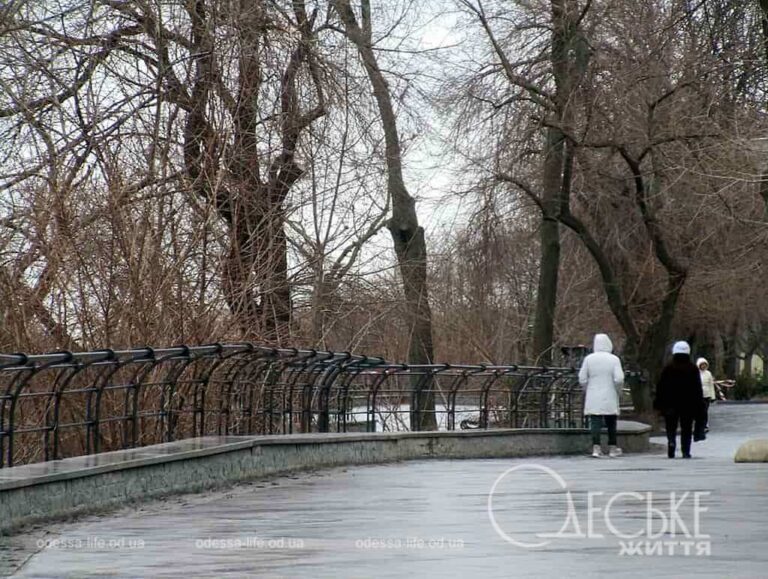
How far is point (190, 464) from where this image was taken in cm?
1550

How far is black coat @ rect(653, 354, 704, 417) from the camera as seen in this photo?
82.7 feet

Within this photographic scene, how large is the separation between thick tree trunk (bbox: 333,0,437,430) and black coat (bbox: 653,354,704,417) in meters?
3.68

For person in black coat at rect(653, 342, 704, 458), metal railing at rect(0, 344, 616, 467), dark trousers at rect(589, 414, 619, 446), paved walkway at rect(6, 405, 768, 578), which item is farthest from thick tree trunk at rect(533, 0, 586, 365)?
paved walkway at rect(6, 405, 768, 578)

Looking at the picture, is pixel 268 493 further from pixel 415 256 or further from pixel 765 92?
pixel 415 256

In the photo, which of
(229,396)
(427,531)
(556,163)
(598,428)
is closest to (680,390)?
(598,428)

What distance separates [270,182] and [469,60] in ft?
38.2

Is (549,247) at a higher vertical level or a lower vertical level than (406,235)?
lower

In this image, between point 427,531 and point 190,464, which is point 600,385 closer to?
point 190,464

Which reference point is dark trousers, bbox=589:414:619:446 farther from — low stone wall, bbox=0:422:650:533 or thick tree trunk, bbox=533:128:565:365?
thick tree trunk, bbox=533:128:565:365

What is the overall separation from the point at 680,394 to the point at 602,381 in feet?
5.74

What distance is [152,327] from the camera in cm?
1931

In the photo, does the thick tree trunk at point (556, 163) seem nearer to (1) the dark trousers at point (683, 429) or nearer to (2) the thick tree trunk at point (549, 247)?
(2) the thick tree trunk at point (549, 247)

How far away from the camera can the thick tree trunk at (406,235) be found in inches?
1096

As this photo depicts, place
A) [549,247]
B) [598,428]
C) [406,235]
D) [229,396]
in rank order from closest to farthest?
[229,396] → [598,428] → [406,235] → [549,247]
